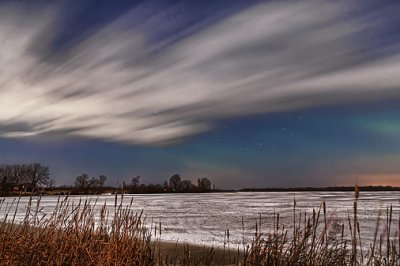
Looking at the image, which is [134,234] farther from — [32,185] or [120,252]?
[32,185]

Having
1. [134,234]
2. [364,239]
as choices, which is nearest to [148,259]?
[134,234]

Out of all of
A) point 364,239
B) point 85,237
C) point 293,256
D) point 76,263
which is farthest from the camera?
point 364,239

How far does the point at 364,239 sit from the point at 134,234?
441 inches

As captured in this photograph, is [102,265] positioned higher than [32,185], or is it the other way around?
[32,185]

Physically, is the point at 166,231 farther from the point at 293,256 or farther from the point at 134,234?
the point at 293,256

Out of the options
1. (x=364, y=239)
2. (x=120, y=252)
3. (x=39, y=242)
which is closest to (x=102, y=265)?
(x=120, y=252)

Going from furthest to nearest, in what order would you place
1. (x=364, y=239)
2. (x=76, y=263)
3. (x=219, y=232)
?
(x=219, y=232), (x=364, y=239), (x=76, y=263)

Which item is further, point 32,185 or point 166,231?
point 166,231

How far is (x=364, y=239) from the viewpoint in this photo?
1620cm

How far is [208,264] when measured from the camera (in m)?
8.10

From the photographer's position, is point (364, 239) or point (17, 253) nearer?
point (17, 253)

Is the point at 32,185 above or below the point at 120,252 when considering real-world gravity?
above

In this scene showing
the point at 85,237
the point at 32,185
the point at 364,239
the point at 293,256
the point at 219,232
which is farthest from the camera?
the point at 219,232

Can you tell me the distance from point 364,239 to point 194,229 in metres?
8.35
